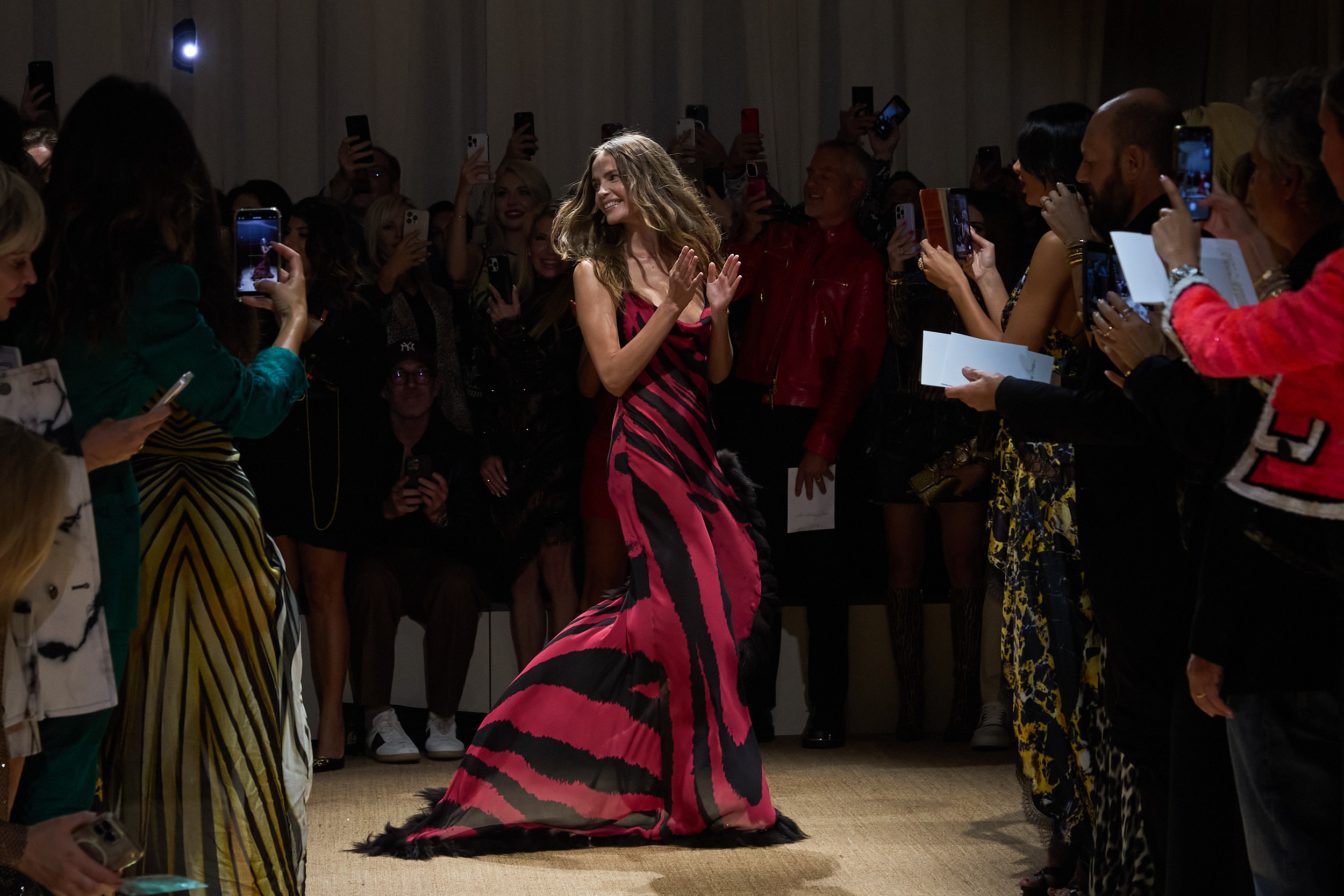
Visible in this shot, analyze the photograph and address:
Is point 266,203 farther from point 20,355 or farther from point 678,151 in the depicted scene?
point 20,355

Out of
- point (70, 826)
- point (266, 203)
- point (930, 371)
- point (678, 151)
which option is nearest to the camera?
point (70, 826)

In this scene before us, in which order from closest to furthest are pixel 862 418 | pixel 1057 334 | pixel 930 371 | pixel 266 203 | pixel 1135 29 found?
pixel 930 371 → pixel 1057 334 → pixel 266 203 → pixel 862 418 → pixel 1135 29

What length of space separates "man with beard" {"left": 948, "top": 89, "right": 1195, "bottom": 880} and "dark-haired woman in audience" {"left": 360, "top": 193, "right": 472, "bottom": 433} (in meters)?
2.34

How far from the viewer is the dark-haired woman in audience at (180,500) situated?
203cm

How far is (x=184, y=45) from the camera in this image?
5.09 m

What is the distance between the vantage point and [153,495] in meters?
2.22

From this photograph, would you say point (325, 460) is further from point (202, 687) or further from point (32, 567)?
point (32, 567)

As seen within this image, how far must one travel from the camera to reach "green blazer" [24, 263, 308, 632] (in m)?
2.02

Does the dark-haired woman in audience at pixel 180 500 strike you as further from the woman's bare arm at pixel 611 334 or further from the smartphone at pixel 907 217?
the smartphone at pixel 907 217

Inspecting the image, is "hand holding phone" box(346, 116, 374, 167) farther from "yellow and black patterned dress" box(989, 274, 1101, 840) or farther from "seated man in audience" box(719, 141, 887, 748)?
"yellow and black patterned dress" box(989, 274, 1101, 840)

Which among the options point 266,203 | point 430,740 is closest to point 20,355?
point 266,203

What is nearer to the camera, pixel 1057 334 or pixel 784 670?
pixel 1057 334

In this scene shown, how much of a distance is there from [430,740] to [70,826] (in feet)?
8.92

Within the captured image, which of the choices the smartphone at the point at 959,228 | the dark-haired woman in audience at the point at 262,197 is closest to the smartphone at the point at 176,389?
the smartphone at the point at 959,228
